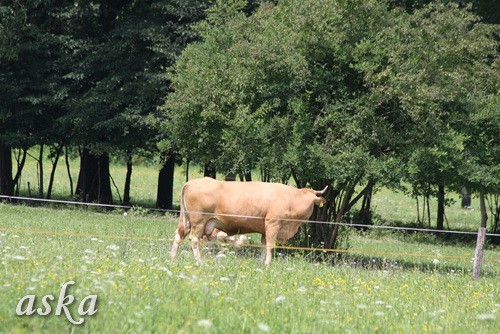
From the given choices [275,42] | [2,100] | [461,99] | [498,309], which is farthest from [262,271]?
[2,100]

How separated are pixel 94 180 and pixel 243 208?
67.3 ft

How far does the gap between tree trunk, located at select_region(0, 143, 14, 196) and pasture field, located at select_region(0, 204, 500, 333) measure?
21.7 m

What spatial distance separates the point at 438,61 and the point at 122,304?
13.6 meters

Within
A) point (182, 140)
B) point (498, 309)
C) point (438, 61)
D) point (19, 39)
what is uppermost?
point (19, 39)

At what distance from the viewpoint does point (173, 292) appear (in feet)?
32.3

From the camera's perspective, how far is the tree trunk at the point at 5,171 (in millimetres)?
36438

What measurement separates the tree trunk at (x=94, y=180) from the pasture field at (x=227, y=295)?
2104 cm

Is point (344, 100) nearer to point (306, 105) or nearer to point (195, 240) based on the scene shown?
point (306, 105)

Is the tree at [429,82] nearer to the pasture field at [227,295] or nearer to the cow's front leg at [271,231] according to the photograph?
the cow's front leg at [271,231]

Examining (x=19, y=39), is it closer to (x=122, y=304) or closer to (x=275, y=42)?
(x=275, y=42)

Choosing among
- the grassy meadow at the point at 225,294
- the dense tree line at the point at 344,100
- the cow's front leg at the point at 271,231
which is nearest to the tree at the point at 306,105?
the dense tree line at the point at 344,100

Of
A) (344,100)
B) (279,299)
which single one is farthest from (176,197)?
(279,299)

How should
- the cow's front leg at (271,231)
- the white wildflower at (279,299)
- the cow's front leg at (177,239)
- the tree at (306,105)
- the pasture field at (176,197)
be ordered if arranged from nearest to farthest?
the white wildflower at (279,299)
the cow's front leg at (177,239)
the cow's front leg at (271,231)
the tree at (306,105)
the pasture field at (176,197)

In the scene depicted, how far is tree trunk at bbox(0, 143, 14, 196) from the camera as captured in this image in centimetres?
3644
